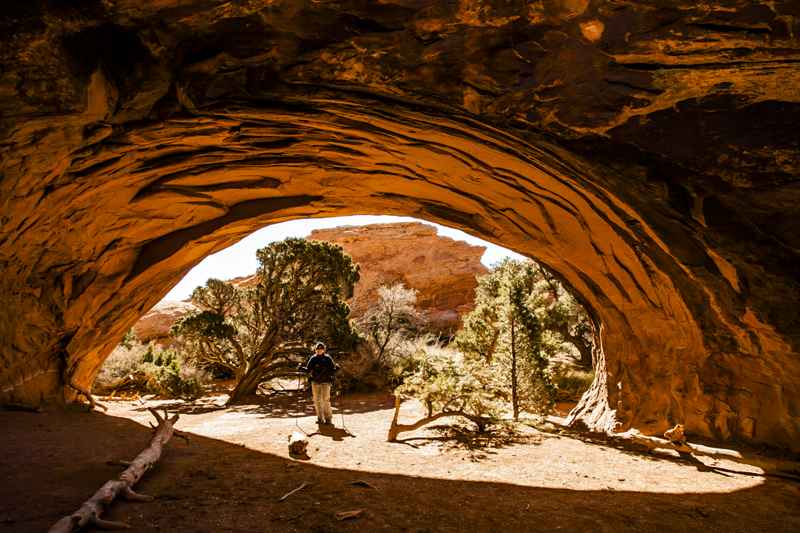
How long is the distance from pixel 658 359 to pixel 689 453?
4.94 ft

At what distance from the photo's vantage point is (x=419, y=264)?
38.0 metres

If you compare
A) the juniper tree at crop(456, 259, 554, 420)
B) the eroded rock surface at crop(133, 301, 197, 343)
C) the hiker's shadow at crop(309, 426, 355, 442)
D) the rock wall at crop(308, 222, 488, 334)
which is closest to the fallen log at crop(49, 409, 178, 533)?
the hiker's shadow at crop(309, 426, 355, 442)

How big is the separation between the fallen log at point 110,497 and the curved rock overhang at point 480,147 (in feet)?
12.2

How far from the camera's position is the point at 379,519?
3344 mm

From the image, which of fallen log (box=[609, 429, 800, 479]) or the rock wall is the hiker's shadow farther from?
the rock wall

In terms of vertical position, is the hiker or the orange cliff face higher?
the orange cliff face

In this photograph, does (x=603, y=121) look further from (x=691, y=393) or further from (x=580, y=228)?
(x=691, y=393)

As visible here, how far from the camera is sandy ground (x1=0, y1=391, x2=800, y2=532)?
3262mm

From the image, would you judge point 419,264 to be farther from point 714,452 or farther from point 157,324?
point 714,452

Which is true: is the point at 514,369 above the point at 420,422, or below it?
above

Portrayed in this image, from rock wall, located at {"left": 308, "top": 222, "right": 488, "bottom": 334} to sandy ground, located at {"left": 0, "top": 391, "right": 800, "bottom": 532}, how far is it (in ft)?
92.2

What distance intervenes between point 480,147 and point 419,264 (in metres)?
32.7

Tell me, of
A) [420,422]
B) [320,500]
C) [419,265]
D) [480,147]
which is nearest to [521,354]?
[420,422]

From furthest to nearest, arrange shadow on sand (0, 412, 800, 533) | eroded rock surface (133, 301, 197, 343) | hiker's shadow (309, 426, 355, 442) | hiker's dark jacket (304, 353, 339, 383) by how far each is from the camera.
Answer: eroded rock surface (133, 301, 197, 343), hiker's dark jacket (304, 353, 339, 383), hiker's shadow (309, 426, 355, 442), shadow on sand (0, 412, 800, 533)
